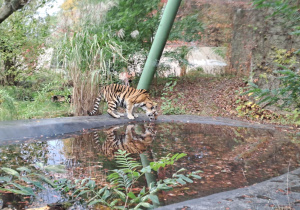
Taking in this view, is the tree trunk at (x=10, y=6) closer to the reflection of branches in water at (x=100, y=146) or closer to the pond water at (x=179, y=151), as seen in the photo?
the pond water at (x=179, y=151)

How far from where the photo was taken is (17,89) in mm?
10891

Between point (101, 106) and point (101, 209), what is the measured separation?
5.42m

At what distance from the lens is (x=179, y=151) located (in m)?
4.93

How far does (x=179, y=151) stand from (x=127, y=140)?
107 centimetres

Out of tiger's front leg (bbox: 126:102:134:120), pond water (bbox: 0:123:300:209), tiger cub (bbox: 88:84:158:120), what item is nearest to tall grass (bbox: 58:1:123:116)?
tiger cub (bbox: 88:84:158:120)

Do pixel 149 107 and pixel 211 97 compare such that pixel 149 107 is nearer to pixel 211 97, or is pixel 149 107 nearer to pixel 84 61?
pixel 84 61

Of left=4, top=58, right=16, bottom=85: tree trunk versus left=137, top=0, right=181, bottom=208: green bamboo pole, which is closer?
left=137, top=0, right=181, bottom=208: green bamboo pole

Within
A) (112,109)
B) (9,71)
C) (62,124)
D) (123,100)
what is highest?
(9,71)

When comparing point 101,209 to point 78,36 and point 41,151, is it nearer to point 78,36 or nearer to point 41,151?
point 41,151

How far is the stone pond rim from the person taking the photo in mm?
5527

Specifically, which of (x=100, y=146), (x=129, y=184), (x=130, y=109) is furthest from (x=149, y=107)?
(x=129, y=184)

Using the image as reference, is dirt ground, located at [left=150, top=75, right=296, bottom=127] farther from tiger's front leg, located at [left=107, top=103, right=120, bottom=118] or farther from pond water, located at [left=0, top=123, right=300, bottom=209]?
pond water, located at [left=0, top=123, right=300, bottom=209]

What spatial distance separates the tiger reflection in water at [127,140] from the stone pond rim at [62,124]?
0.42 m

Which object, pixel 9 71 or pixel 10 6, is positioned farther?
pixel 9 71
